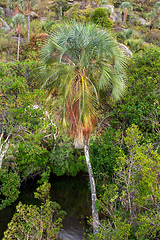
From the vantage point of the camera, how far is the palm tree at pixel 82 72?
8.27 m

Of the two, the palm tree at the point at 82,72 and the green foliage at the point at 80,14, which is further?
the green foliage at the point at 80,14

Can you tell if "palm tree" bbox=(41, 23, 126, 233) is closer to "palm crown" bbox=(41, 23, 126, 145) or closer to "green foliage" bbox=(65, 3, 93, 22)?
"palm crown" bbox=(41, 23, 126, 145)

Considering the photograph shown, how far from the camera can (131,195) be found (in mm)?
7445

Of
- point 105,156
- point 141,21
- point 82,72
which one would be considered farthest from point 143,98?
point 141,21

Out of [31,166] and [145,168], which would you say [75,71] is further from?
[31,166]

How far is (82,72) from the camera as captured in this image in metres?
8.62

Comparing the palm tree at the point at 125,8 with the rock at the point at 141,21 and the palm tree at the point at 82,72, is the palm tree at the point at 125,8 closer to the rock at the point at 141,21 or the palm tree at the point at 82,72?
the rock at the point at 141,21

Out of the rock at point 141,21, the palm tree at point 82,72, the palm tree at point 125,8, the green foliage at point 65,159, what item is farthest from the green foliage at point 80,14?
the palm tree at point 82,72

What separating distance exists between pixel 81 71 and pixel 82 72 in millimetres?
61

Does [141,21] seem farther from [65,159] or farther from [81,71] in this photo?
[81,71]

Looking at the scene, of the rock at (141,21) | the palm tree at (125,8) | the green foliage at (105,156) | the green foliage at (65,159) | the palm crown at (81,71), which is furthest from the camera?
the rock at (141,21)

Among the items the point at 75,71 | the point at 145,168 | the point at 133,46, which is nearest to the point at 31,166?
the point at 75,71

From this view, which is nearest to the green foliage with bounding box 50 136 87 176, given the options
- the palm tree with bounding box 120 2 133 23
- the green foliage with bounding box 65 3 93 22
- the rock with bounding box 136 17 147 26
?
the green foliage with bounding box 65 3 93 22

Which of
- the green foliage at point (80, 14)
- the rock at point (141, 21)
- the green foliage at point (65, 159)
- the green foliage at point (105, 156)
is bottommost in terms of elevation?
the green foliage at point (65, 159)
